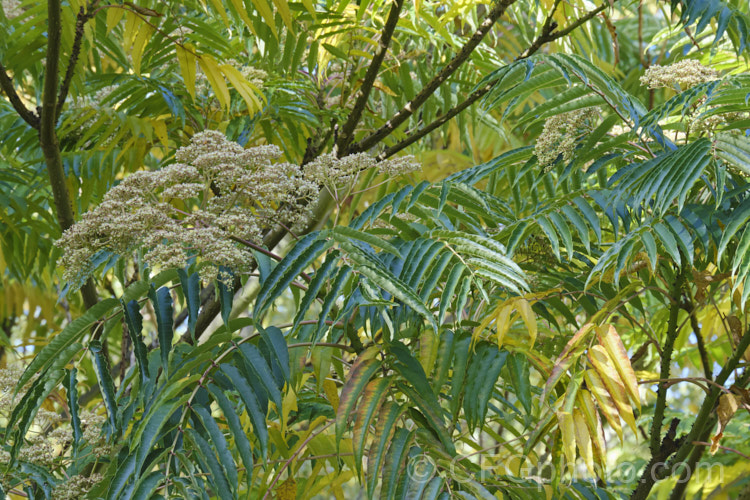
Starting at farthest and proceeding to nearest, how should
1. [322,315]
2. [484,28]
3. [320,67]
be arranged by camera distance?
[320,67], [484,28], [322,315]

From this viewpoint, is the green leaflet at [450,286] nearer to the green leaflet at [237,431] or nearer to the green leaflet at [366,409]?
the green leaflet at [366,409]

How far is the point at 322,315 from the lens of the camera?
1441 millimetres

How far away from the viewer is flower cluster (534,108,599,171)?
1932 mm

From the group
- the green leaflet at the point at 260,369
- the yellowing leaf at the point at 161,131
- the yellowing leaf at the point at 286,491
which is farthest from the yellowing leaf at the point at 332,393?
the yellowing leaf at the point at 161,131

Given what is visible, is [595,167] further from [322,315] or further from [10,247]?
[10,247]

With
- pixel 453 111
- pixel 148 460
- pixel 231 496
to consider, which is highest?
pixel 453 111

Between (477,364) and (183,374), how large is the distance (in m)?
0.64

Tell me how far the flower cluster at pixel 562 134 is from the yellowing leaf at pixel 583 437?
2.24ft

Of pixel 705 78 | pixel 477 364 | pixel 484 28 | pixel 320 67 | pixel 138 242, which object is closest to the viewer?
pixel 138 242

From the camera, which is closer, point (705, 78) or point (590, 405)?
point (590, 405)

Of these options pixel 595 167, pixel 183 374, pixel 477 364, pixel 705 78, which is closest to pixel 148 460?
pixel 183 374

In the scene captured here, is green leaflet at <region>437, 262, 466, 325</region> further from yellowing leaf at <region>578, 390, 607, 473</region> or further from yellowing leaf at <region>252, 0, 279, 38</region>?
yellowing leaf at <region>252, 0, 279, 38</region>

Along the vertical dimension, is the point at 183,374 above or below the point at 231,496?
above

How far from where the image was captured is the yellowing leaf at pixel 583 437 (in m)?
1.49
